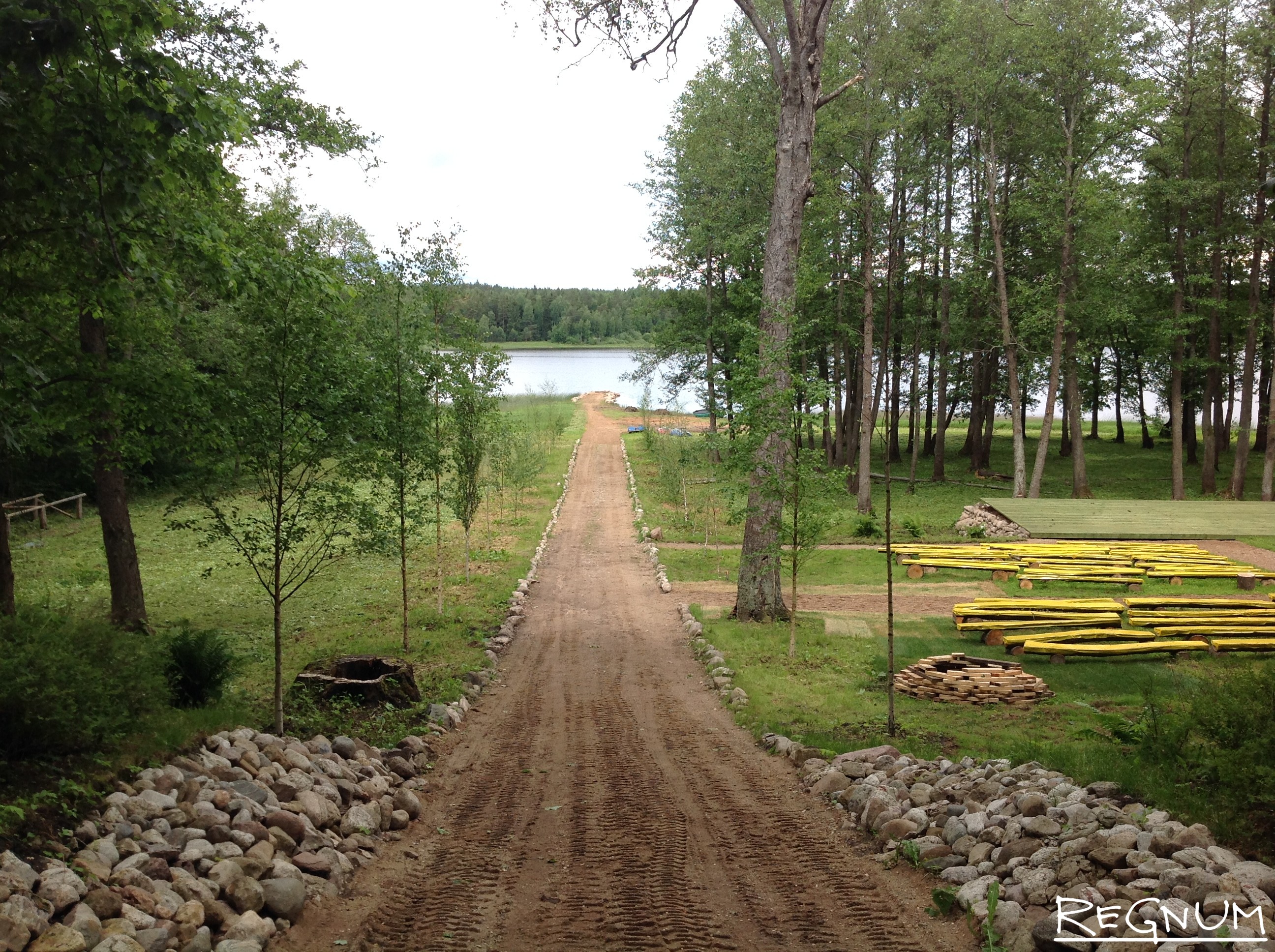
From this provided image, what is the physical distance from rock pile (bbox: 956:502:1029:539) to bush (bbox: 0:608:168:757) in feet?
73.1

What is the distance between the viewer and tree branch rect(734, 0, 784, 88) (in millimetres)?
14375

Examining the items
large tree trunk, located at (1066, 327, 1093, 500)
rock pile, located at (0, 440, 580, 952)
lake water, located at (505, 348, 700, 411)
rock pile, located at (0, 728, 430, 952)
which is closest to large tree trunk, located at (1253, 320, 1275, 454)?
large tree trunk, located at (1066, 327, 1093, 500)

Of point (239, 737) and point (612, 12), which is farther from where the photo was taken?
point (612, 12)

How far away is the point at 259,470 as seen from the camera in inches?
319

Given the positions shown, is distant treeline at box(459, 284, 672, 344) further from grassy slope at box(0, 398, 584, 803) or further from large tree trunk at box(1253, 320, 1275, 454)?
grassy slope at box(0, 398, 584, 803)

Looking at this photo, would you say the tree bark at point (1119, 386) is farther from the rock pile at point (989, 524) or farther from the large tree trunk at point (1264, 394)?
the rock pile at point (989, 524)

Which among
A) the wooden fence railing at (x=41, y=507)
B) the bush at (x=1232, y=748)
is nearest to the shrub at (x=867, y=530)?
the bush at (x=1232, y=748)

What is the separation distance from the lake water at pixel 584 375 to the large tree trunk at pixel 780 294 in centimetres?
505

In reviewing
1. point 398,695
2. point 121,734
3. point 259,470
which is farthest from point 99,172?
point 398,695

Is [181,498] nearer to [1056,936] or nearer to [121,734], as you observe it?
[121,734]

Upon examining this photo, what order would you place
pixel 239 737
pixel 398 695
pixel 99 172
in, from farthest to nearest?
pixel 398 695, pixel 239 737, pixel 99 172

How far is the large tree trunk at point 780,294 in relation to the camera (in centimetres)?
1392

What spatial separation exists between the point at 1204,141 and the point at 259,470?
1355 inches

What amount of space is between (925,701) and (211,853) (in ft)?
28.8
